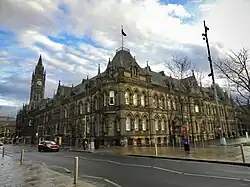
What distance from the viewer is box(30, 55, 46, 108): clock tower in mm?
106137

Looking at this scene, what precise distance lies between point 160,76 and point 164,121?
1319cm

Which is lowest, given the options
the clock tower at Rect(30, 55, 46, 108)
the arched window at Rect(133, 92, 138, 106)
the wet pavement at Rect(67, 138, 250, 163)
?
the wet pavement at Rect(67, 138, 250, 163)

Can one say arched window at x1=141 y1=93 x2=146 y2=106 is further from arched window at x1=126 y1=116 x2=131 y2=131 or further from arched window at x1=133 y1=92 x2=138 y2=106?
arched window at x1=126 y1=116 x2=131 y2=131

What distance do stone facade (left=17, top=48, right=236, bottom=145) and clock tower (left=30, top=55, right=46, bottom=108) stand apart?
50313 millimetres

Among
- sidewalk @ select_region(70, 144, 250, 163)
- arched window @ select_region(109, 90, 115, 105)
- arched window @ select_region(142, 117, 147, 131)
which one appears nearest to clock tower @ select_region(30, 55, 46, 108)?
arched window @ select_region(109, 90, 115, 105)

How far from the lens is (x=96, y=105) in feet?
140

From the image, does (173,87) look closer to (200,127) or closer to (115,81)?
(200,127)

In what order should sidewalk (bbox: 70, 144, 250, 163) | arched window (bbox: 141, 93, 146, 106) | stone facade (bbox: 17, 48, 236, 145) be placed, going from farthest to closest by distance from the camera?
arched window (bbox: 141, 93, 146, 106) < stone facade (bbox: 17, 48, 236, 145) < sidewalk (bbox: 70, 144, 250, 163)

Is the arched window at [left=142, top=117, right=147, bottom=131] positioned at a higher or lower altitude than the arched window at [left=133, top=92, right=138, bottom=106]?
lower

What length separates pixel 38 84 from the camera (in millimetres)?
108875

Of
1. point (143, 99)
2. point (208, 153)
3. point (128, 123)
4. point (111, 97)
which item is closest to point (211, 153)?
point (208, 153)

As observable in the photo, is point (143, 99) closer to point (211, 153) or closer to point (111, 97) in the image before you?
point (111, 97)

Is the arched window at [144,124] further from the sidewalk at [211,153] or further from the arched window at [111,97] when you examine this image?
the sidewalk at [211,153]

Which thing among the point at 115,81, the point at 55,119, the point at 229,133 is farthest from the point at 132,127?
the point at 229,133
